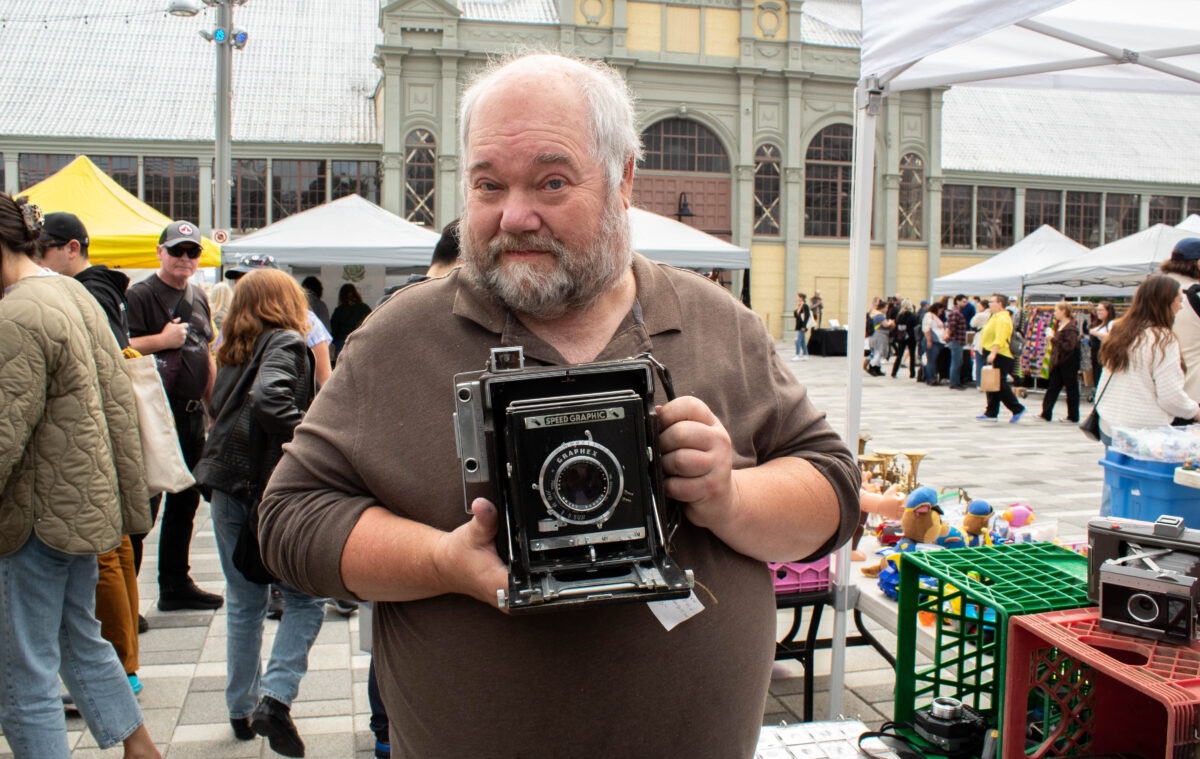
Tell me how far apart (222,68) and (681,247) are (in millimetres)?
6743

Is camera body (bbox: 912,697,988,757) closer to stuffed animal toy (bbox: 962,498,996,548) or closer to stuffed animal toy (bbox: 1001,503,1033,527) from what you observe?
stuffed animal toy (bbox: 962,498,996,548)

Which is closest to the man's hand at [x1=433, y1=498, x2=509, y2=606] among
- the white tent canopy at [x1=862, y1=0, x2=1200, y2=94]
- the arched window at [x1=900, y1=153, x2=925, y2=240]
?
the white tent canopy at [x1=862, y1=0, x2=1200, y2=94]

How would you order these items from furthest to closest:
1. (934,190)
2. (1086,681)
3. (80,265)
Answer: (934,190) < (80,265) < (1086,681)

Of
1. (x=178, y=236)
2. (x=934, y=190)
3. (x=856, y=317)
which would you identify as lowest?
(x=856, y=317)

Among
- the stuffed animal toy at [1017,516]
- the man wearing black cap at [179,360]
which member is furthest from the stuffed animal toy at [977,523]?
the man wearing black cap at [179,360]

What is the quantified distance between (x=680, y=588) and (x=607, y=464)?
0.69ft

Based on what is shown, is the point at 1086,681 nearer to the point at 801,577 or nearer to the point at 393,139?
the point at 801,577

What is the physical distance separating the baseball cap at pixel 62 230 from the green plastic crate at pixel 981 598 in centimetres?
366

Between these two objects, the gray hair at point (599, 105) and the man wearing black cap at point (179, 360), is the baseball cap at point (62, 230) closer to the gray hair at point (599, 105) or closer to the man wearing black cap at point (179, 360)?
the man wearing black cap at point (179, 360)

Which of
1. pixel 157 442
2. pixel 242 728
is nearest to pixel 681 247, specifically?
pixel 157 442

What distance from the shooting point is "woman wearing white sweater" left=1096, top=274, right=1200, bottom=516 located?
16.5 ft

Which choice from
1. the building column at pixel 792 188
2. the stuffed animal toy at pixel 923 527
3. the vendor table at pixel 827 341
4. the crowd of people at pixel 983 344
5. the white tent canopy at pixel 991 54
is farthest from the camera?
the building column at pixel 792 188

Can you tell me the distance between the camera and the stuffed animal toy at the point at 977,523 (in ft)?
12.1

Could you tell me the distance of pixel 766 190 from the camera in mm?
31797
